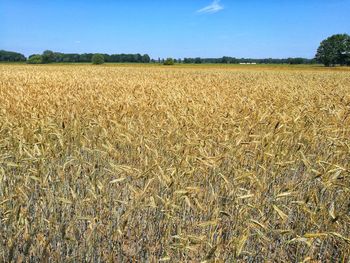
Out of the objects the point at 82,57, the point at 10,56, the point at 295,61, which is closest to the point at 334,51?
A: the point at 295,61

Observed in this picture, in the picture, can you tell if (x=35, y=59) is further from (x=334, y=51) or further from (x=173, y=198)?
(x=173, y=198)

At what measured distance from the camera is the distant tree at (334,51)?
84.2 meters

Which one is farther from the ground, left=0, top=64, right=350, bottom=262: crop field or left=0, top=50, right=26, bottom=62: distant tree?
left=0, top=50, right=26, bottom=62: distant tree

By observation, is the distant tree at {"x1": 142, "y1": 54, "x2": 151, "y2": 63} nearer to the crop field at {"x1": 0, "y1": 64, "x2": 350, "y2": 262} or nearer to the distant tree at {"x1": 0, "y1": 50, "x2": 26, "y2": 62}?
the distant tree at {"x1": 0, "y1": 50, "x2": 26, "y2": 62}

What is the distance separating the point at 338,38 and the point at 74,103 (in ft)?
319

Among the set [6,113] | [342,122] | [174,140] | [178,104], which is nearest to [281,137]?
[174,140]

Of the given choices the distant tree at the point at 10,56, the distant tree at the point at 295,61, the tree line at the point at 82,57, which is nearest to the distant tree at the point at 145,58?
the tree line at the point at 82,57

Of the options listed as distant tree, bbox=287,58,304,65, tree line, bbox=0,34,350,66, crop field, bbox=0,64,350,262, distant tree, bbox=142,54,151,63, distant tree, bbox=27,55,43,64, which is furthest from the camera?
distant tree, bbox=142,54,151,63

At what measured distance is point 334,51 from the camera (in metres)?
85.5

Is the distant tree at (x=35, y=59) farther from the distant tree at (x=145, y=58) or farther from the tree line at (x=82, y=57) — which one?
the distant tree at (x=145, y=58)

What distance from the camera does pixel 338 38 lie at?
87.6 meters

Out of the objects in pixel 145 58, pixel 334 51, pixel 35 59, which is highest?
pixel 334 51

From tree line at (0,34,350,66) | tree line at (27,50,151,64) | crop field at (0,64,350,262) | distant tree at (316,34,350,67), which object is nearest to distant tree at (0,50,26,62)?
tree line at (0,34,350,66)

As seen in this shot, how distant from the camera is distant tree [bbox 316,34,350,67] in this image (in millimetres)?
84188
